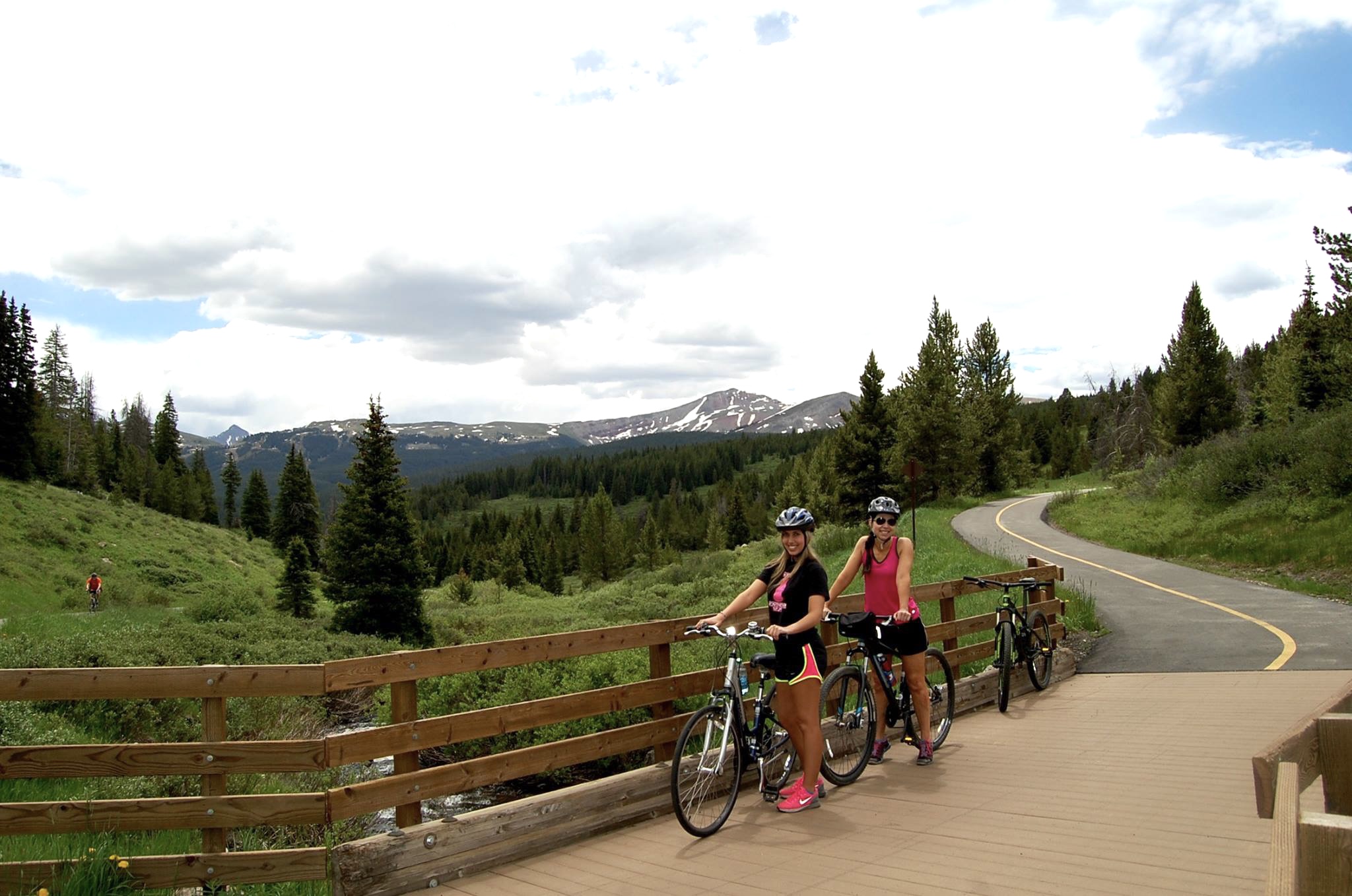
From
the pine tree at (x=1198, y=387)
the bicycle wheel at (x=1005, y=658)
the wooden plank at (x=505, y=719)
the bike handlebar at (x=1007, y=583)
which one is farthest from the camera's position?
the pine tree at (x=1198, y=387)

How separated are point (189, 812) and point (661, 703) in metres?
3.34

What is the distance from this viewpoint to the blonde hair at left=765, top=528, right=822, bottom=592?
23.2 ft

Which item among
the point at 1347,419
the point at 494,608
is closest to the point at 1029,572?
the point at 1347,419

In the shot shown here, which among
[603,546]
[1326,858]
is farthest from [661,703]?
[603,546]

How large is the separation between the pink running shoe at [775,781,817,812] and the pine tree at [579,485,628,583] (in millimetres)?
97638

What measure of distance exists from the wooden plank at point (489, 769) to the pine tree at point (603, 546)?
319 feet

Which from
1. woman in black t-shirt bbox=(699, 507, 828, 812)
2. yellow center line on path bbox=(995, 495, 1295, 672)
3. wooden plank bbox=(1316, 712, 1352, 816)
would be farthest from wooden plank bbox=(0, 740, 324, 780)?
yellow center line on path bbox=(995, 495, 1295, 672)

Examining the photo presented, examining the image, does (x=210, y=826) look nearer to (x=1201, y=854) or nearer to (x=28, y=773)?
(x=28, y=773)

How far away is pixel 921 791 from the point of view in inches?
290

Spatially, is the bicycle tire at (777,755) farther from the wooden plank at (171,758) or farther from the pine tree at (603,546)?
the pine tree at (603,546)

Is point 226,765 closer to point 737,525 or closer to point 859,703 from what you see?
point 859,703

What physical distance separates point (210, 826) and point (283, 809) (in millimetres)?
440

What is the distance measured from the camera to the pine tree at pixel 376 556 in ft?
127

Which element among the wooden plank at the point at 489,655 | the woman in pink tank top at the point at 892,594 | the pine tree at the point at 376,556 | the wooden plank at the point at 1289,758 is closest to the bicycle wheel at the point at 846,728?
the woman in pink tank top at the point at 892,594
